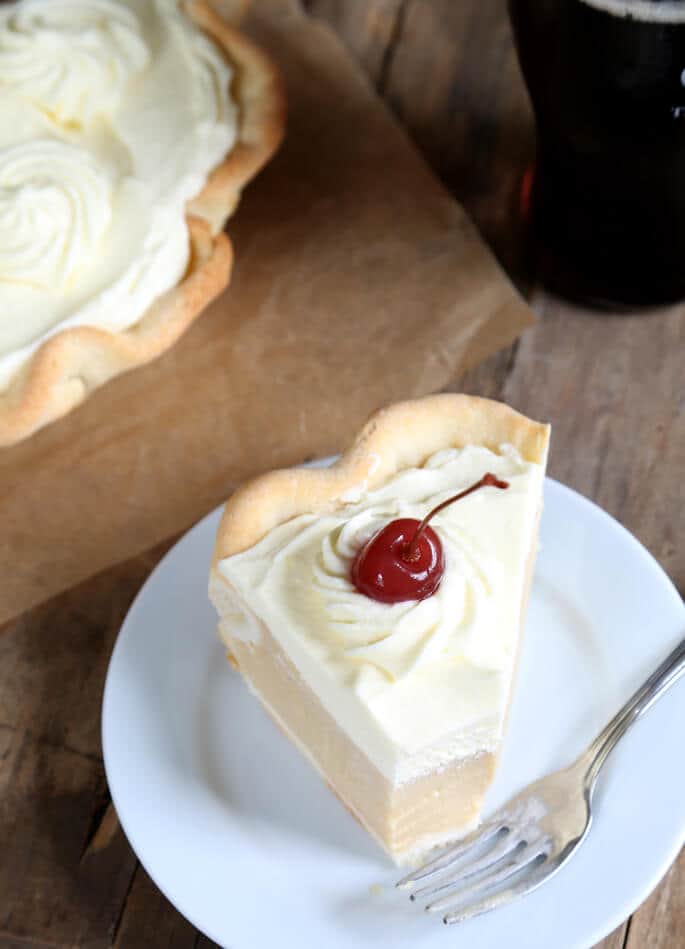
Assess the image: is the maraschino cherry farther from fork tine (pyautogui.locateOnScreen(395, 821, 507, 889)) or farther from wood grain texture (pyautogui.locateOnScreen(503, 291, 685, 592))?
wood grain texture (pyautogui.locateOnScreen(503, 291, 685, 592))

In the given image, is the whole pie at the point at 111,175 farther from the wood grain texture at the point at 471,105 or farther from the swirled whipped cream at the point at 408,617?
the swirled whipped cream at the point at 408,617

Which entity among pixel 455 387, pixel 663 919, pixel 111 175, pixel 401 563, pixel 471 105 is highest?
pixel 111 175

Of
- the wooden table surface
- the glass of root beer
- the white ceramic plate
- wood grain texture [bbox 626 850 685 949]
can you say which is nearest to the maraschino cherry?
the white ceramic plate

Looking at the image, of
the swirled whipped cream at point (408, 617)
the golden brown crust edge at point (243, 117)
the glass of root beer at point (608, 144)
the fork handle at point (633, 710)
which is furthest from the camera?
the golden brown crust edge at point (243, 117)

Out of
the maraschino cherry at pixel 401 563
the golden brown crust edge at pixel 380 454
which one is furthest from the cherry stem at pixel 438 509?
the golden brown crust edge at pixel 380 454

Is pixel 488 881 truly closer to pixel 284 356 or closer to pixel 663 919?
pixel 663 919

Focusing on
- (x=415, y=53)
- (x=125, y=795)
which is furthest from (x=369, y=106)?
(x=125, y=795)

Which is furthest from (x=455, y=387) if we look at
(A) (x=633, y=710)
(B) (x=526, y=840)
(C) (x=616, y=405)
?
(B) (x=526, y=840)
